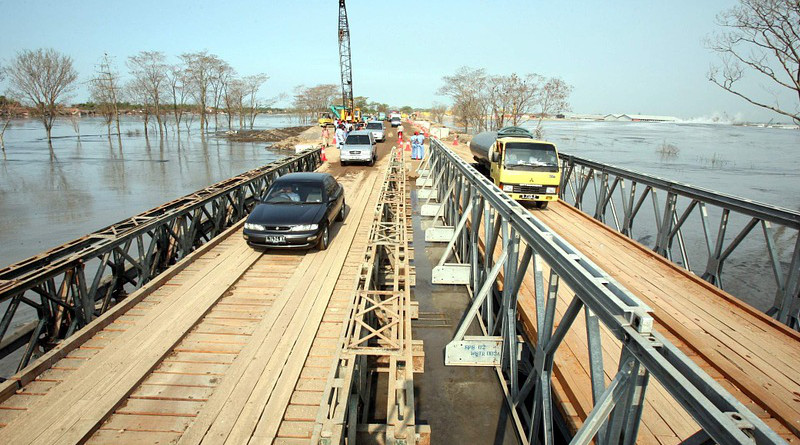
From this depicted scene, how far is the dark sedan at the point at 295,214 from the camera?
8.88 metres

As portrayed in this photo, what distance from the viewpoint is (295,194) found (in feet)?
33.0

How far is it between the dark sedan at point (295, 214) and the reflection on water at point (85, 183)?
26.4 feet

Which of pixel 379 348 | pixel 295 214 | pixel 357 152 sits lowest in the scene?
pixel 379 348

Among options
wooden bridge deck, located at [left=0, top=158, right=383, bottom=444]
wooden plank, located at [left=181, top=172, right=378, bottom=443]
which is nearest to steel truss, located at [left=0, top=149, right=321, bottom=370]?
wooden bridge deck, located at [left=0, top=158, right=383, bottom=444]

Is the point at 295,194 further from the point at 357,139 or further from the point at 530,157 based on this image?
the point at 357,139

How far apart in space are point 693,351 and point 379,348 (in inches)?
153

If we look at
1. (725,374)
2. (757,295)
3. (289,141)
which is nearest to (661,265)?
(725,374)

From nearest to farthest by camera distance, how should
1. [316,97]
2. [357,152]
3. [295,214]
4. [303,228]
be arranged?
[303,228] < [295,214] < [357,152] < [316,97]

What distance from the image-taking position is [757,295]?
33.9ft

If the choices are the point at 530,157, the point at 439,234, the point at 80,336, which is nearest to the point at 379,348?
the point at 80,336

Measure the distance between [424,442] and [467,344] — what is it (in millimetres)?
1519

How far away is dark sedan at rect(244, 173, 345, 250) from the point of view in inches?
350

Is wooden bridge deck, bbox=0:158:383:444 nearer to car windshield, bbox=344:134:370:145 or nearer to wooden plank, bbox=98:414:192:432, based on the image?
wooden plank, bbox=98:414:192:432

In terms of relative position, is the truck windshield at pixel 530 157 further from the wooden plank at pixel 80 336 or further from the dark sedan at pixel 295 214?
the wooden plank at pixel 80 336
